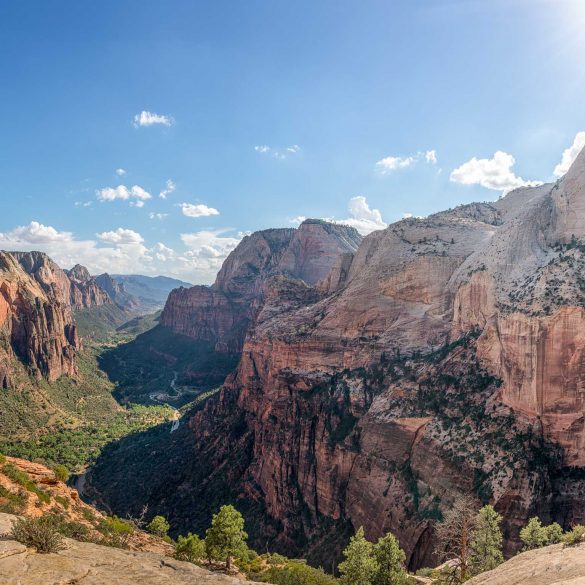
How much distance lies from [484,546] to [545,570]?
16.1 meters

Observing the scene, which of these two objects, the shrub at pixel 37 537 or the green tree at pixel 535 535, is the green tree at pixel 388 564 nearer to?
the green tree at pixel 535 535

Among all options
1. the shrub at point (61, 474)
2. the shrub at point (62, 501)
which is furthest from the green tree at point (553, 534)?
the shrub at point (61, 474)

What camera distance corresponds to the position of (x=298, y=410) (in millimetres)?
71500

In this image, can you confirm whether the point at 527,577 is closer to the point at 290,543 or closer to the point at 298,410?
the point at 290,543

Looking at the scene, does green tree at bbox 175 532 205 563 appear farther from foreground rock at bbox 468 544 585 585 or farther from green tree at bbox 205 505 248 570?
foreground rock at bbox 468 544 585 585

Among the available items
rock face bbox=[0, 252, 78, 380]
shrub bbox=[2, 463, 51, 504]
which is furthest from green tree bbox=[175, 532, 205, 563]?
rock face bbox=[0, 252, 78, 380]

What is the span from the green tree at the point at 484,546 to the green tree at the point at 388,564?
17.1 ft

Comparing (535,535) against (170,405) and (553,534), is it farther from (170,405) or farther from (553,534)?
(170,405)

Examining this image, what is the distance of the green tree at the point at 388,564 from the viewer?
99.1 feet

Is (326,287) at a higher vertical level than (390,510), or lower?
higher

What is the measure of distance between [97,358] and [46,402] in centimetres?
7621

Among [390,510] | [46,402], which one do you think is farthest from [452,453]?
[46,402]

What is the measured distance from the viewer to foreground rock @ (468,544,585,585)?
16341 mm

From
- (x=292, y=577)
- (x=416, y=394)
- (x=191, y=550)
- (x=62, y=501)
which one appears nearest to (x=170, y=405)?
(x=416, y=394)
